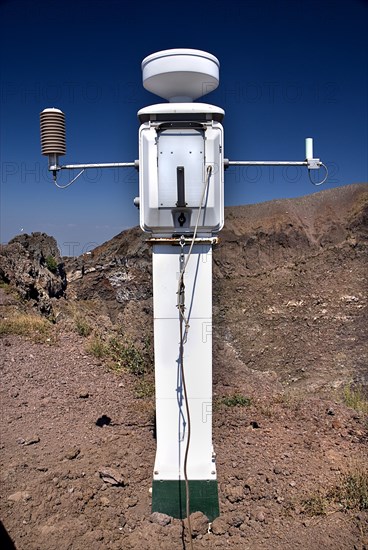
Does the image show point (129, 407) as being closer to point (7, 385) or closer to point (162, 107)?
point (7, 385)

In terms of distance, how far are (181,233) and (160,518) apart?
66.7 inches

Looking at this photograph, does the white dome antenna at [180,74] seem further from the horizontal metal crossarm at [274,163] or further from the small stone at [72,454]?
the small stone at [72,454]

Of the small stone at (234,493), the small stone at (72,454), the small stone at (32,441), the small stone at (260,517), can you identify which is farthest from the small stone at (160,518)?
the small stone at (32,441)

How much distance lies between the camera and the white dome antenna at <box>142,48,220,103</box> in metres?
2.60

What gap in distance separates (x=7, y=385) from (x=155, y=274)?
8.60 feet

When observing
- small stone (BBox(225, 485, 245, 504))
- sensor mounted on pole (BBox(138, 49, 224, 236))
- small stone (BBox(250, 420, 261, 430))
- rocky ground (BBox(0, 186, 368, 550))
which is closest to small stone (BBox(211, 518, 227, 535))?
rocky ground (BBox(0, 186, 368, 550))

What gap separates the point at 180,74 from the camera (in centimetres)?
263

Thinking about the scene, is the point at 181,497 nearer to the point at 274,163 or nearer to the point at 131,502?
the point at 131,502

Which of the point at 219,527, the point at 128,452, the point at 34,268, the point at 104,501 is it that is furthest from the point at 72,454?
the point at 34,268

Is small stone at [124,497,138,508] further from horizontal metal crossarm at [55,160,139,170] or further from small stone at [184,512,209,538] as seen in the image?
horizontal metal crossarm at [55,160,139,170]

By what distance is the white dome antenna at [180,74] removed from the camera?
260 cm

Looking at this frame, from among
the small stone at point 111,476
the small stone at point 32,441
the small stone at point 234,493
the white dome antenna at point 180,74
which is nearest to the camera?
the white dome antenna at point 180,74

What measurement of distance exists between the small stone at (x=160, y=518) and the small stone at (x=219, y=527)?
0.27 m

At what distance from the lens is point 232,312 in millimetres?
14914
